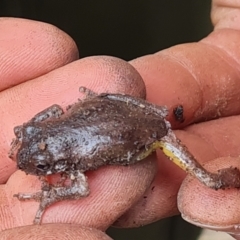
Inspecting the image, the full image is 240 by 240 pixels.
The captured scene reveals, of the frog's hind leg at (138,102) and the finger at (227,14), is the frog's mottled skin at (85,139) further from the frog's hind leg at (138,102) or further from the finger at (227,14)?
the finger at (227,14)

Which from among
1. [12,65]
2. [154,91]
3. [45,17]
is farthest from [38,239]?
[45,17]

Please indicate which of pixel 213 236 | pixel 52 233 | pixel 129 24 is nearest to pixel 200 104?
pixel 52 233

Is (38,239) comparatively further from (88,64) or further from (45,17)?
(45,17)

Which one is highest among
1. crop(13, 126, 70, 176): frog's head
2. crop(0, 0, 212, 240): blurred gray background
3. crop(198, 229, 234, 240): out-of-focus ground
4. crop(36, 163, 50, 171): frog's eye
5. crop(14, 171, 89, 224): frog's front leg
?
crop(13, 126, 70, 176): frog's head

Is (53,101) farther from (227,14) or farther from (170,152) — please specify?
(227,14)

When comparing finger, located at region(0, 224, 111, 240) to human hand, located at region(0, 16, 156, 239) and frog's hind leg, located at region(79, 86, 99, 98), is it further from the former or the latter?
frog's hind leg, located at region(79, 86, 99, 98)

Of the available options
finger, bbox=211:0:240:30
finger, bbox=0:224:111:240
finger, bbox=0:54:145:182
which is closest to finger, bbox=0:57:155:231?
finger, bbox=0:54:145:182
